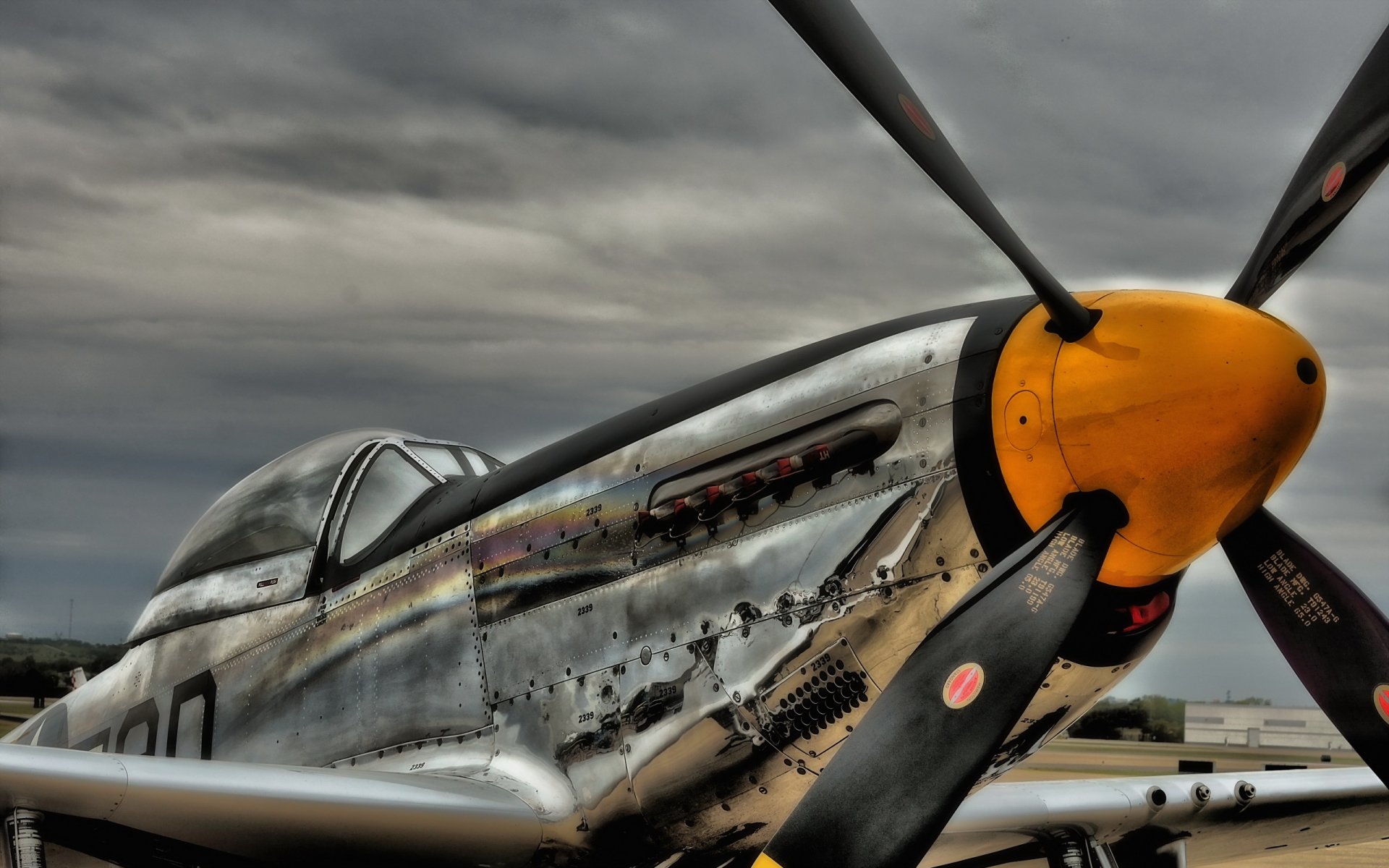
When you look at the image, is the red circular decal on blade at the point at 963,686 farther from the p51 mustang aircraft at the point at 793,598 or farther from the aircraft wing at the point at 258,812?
the aircraft wing at the point at 258,812

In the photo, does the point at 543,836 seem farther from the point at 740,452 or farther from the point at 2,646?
the point at 2,646

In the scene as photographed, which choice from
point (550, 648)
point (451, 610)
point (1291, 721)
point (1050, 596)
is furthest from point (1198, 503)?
point (1291, 721)

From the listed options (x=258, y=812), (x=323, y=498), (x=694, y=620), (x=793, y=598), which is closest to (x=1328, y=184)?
(x=793, y=598)

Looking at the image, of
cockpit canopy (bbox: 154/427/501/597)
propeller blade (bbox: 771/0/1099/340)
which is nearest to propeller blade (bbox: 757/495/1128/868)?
propeller blade (bbox: 771/0/1099/340)

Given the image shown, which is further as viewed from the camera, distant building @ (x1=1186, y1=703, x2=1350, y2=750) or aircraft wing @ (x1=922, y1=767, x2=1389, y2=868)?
distant building @ (x1=1186, y1=703, x2=1350, y2=750)

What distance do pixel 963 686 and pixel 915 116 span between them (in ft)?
6.04

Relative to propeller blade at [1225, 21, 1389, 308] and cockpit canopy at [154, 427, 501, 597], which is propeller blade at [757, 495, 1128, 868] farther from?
cockpit canopy at [154, 427, 501, 597]

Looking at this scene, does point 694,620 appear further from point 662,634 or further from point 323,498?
point 323,498

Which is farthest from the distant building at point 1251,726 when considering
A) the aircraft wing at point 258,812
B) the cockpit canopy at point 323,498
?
the aircraft wing at point 258,812

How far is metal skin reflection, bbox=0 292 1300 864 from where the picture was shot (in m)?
4.30

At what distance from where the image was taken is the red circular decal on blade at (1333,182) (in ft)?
14.1

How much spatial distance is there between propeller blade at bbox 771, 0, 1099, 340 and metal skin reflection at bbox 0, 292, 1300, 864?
215mm

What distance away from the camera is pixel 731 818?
189 inches

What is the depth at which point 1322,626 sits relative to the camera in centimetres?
418
